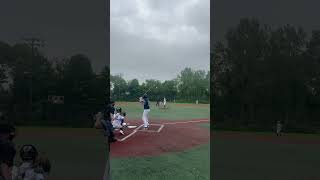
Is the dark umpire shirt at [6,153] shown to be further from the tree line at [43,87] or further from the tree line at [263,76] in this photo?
the tree line at [263,76]

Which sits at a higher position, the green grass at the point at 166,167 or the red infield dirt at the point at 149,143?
the red infield dirt at the point at 149,143

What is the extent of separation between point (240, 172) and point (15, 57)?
20.2m

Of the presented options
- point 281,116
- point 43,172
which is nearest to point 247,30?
point 281,116

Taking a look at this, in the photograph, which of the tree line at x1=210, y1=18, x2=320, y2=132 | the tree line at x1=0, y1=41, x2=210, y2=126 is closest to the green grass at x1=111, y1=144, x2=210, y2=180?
the tree line at x1=0, y1=41, x2=210, y2=126

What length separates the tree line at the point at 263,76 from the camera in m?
26.3

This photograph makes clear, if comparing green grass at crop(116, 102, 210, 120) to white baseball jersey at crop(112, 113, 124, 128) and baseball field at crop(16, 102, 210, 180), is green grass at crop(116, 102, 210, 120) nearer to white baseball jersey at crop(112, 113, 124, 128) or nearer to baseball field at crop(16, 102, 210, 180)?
white baseball jersey at crop(112, 113, 124, 128)

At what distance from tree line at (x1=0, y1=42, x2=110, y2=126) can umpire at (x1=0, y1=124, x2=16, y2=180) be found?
2047 centimetres

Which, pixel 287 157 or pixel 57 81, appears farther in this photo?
pixel 57 81

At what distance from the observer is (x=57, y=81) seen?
1075 inches

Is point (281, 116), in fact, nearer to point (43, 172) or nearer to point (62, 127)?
point (62, 127)

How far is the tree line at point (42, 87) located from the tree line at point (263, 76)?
7244 mm

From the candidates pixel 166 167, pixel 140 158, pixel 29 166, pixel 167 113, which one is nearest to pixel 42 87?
pixel 167 113

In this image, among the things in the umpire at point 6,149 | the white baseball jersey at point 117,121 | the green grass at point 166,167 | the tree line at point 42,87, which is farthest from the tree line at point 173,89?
the umpire at point 6,149

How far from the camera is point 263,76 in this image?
88.5 ft
